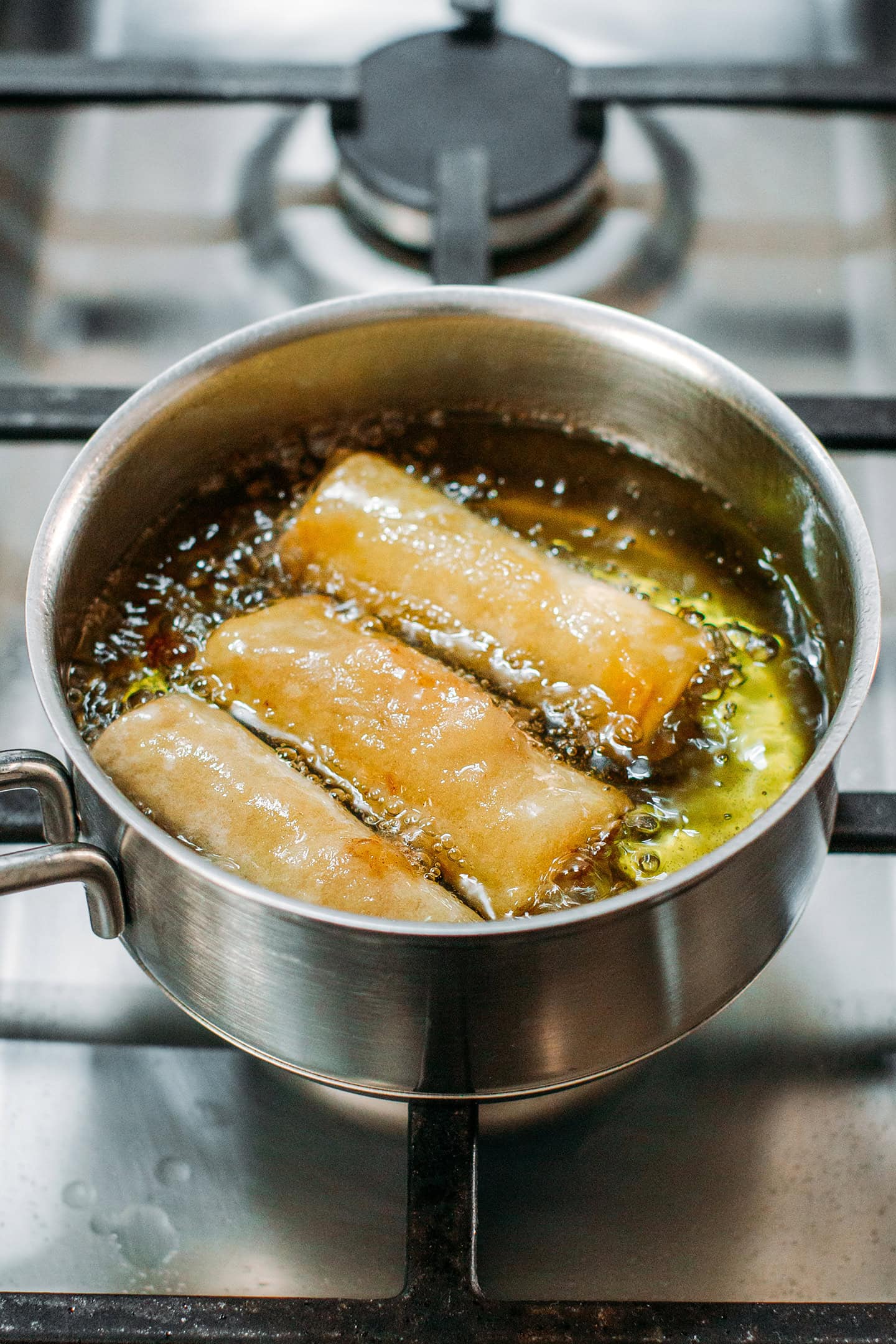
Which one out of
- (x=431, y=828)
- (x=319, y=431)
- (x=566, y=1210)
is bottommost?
(x=566, y=1210)

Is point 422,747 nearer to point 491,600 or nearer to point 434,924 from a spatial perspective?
point 491,600

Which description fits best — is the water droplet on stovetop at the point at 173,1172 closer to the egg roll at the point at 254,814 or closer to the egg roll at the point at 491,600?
the egg roll at the point at 254,814

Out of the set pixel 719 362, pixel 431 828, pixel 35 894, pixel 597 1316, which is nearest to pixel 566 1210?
pixel 597 1316

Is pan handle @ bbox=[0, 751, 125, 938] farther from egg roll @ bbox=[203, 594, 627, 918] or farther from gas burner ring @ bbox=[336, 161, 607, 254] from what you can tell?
gas burner ring @ bbox=[336, 161, 607, 254]

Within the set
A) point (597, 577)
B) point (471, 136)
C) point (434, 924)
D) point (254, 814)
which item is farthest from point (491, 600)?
point (471, 136)

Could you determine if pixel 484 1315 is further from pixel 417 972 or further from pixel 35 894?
pixel 35 894
